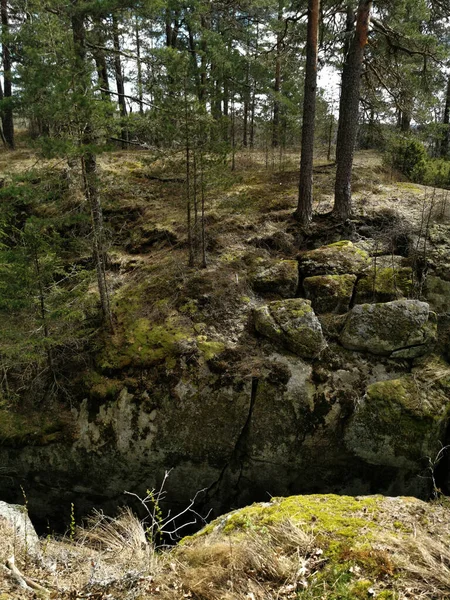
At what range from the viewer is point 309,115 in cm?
1015

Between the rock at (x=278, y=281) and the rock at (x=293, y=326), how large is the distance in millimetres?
831

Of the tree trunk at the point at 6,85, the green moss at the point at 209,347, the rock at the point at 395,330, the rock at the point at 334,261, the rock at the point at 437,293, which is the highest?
the tree trunk at the point at 6,85

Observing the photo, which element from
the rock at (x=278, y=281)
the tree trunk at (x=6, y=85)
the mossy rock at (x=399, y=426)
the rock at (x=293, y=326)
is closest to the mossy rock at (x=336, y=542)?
the mossy rock at (x=399, y=426)

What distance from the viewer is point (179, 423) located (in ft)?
24.3

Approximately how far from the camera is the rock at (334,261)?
9359mm

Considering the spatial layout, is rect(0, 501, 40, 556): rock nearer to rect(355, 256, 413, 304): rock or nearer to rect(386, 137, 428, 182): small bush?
rect(355, 256, 413, 304): rock

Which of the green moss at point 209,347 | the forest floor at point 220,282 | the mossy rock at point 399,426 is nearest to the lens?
the forest floor at point 220,282

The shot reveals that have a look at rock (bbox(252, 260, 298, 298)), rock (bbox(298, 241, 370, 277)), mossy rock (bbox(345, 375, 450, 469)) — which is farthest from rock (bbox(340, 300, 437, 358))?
rock (bbox(252, 260, 298, 298))

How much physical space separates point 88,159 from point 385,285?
7.30 metres

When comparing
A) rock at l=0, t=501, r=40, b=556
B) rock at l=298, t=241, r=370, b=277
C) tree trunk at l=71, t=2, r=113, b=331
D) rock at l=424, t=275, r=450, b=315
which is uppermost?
tree trunk at l=71, t=2, r=113, b=331

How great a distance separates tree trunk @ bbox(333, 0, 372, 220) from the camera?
968 centimetres

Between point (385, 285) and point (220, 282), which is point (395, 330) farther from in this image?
point (220, 282)

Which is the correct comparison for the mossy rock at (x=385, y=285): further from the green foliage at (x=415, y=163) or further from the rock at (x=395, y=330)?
the green foliage at (x=415, y=163)

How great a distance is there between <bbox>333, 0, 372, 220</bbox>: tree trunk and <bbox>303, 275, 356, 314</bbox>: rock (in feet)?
9.26
